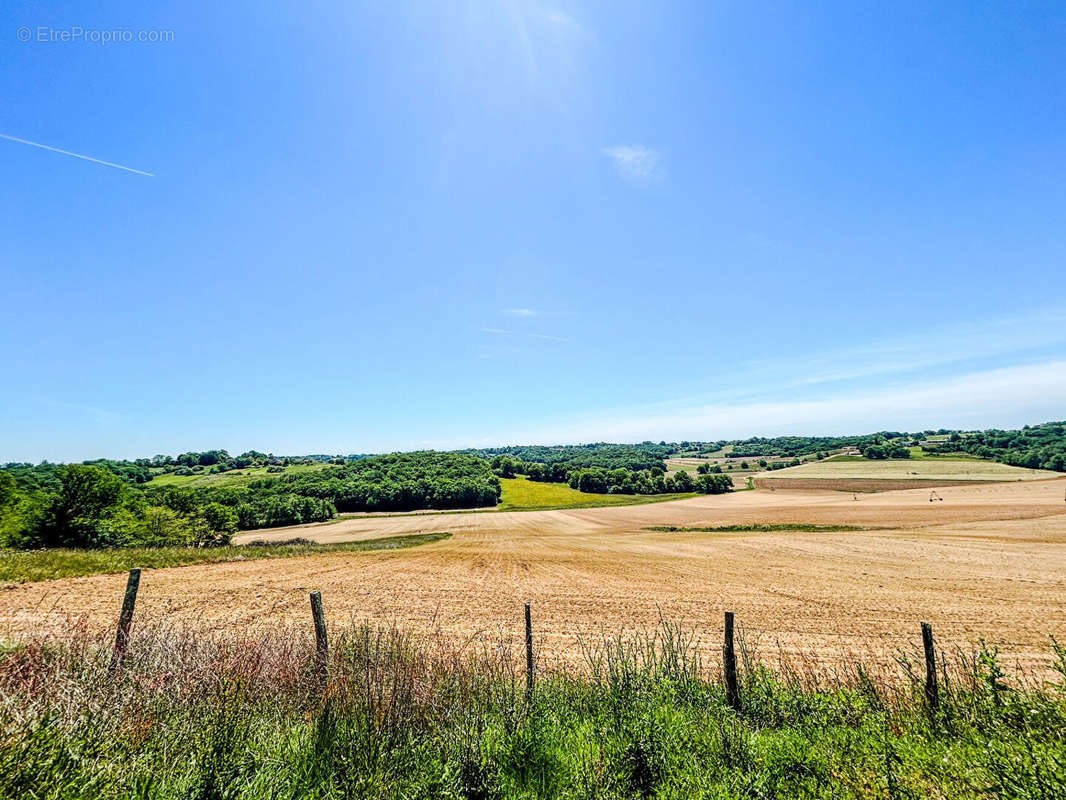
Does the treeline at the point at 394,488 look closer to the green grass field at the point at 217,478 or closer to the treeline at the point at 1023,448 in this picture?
the green grass field at the point at 217,478

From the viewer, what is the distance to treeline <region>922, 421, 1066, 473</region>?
9375 centimetres

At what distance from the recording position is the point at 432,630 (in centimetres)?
1595

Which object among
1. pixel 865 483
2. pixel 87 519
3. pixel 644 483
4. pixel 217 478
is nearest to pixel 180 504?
pixel 87 519

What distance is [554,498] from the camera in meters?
93.9

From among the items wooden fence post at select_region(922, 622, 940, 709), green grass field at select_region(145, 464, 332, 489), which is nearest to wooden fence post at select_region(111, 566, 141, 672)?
wooden fence post at select_region(922, 622, 940, 709)

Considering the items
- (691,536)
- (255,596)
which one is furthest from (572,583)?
(691,536)

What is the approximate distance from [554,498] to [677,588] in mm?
70515

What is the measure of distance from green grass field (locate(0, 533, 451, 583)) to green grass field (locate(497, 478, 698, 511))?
49.7m

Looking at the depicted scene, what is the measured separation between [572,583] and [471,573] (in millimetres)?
7851

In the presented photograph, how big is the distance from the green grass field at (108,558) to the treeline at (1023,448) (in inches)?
5664

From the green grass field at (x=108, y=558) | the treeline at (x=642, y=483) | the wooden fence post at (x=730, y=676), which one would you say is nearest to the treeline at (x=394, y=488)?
the treeline at (x=642, y=483)

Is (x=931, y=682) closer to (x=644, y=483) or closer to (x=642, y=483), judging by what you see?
(x=642, y=483)

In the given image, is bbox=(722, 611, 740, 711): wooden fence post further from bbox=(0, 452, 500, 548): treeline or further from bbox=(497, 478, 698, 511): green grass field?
bbox=(497, 478, 698, 511): green grass field

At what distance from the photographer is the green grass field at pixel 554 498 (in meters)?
83.1
